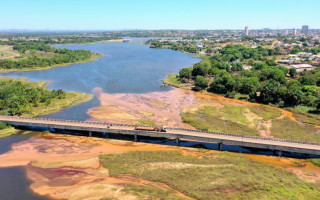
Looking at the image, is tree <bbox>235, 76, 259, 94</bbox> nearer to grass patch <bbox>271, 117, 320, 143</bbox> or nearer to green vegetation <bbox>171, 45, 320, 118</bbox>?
green vegetation <bbox>171, 45, 320, 118</bbox>

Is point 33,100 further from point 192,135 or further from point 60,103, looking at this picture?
point 192,135

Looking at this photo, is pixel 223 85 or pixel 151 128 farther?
pixel 223 85

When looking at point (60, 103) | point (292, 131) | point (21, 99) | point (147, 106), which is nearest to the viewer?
point (292, 131)

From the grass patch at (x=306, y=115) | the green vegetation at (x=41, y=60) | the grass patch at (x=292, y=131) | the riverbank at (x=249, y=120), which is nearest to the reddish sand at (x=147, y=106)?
the riverbank at (x=249, y=120)

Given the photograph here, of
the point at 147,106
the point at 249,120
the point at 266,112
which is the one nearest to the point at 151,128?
the point at 147,106

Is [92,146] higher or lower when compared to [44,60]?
lower

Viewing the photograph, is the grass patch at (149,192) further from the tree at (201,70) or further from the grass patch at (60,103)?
the tree at (201,70)

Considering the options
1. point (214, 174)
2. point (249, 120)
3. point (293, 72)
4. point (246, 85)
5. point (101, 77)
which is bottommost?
point (214, 174)

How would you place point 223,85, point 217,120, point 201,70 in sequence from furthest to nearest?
point 201,70, point 223,85, point 217,120

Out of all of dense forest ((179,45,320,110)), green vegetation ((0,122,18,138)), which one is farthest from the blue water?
dense forest ((179,45,320,110))
